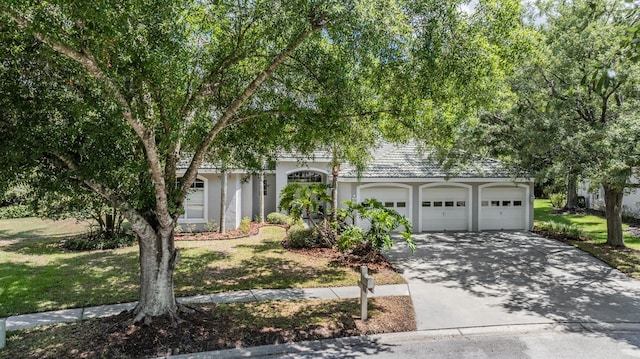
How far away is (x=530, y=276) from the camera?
1225 centimetres

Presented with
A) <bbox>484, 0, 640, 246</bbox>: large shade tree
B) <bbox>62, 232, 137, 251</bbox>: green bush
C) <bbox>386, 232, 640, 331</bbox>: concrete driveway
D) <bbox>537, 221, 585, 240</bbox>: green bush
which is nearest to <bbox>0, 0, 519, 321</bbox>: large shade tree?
<bbox>386, 232, 640, 331</bbox>: concrete driveway

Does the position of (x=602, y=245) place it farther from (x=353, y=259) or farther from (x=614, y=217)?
(x=353, y=259)

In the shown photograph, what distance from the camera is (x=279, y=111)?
26.6ft

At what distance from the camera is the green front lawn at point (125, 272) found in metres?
9.73

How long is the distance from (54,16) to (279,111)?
3882mm

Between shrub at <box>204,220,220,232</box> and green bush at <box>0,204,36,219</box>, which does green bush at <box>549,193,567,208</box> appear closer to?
shrub at <box>204,220,220,232</box>

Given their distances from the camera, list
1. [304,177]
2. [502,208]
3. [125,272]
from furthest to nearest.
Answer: [304,177], [502,208], [125,272]

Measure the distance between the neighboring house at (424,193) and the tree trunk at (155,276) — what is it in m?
10.4

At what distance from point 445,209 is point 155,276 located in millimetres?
15184

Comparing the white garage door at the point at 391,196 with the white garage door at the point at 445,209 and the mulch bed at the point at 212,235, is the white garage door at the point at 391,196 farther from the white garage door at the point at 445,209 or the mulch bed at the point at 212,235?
the mulch bed at the point at 212,235

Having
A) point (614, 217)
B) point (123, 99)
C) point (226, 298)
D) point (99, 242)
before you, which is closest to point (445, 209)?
point (614, 217)

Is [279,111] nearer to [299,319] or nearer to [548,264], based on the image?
[299,319]

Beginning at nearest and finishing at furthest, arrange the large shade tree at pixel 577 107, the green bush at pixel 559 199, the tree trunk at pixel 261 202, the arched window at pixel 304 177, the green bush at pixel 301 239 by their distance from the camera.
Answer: the large shade tree at pixel 577 107 → the green bush at pixel 301 239 → the tree trunk at pixel 261 202 → the arched window at pixel 304 177 → the green bush at pixel 559 199

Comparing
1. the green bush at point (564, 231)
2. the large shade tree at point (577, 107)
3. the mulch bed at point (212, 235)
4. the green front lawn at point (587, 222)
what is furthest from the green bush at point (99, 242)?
the green front lawn at point (587, 222)
